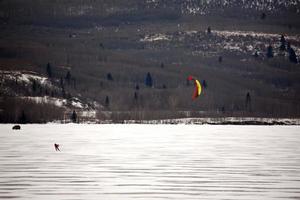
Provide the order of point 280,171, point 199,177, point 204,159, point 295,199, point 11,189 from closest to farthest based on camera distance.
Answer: point 295,199 < point 11,189 < point 199,177 < point 280,171 < point 204,159

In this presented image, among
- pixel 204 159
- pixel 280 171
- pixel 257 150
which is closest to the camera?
pixel 280 171

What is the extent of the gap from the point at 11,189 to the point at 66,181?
446cm

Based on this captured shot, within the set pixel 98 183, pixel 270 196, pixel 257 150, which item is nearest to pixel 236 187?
pixel 270 196

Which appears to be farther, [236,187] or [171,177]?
[171,177]

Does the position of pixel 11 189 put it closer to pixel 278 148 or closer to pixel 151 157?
pixel 151 157

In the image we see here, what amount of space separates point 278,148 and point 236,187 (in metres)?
35.7

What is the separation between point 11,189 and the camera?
40.4 metres

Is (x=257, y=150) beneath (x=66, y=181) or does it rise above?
beneath

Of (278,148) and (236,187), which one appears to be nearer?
(236,187)

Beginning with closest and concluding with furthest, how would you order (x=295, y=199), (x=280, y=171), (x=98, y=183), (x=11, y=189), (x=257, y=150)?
(x=295, y=199) → (x=11, y=189) → (x=98, y=183) → (x=280, y=171) → (x=257, y=150)

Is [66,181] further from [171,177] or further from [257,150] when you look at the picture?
[257,150]

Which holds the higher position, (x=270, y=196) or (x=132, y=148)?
(x=270, y=196)

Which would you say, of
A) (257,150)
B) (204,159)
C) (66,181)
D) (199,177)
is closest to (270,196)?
(199,177)

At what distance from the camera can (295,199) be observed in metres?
36.8
